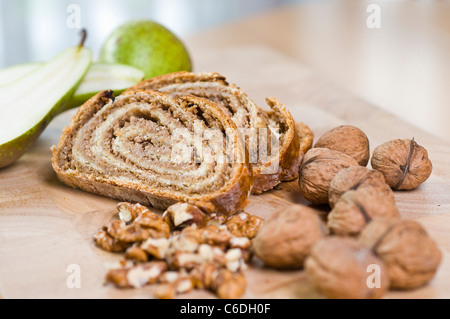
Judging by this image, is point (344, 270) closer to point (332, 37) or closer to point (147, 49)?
point (147, 49)

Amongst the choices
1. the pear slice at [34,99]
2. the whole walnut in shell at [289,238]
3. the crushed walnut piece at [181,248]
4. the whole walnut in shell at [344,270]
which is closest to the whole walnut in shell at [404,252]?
the whole walnut in shell at [344,270]

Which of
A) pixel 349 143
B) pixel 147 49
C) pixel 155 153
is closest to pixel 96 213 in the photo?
pixel 155 153

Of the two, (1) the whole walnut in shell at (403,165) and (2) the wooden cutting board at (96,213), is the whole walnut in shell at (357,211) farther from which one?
(1) the whole walnut in shell at (403,165)

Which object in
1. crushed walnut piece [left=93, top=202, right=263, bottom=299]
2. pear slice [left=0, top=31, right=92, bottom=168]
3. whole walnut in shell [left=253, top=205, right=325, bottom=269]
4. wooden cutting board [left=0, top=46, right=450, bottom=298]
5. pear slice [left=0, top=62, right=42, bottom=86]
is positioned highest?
pear slice [left=0, top=62, right=42, bottom=86]

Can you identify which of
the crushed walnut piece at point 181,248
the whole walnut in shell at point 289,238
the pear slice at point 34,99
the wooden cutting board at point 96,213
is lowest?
the wooden cutting board at point 96,213

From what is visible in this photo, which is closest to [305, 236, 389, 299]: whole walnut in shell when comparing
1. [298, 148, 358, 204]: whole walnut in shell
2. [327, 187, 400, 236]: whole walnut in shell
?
[327, 187, 400, 236]: whole walnut in shell

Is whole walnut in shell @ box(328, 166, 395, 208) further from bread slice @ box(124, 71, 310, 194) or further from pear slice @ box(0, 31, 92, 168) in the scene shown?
pear slice @ box(0, 31, 92, 168)
